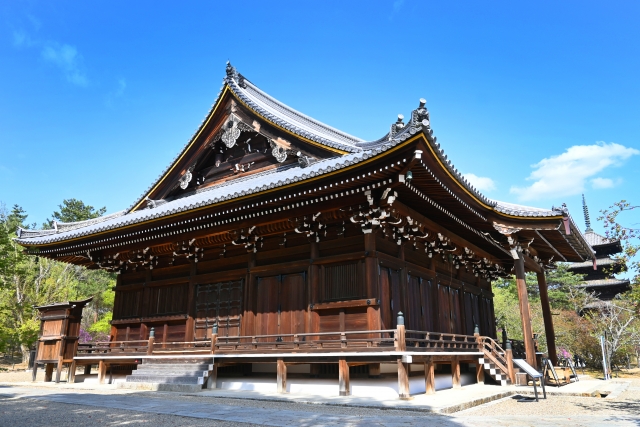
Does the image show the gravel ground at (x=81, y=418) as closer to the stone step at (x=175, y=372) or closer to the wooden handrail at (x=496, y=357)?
the stone step at (x=175, y=372)

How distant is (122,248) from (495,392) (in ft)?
43.9

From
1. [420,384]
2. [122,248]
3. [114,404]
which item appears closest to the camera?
[114,404]

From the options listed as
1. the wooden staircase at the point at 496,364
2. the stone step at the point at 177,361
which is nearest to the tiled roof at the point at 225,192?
the stone step at the point at 177,361

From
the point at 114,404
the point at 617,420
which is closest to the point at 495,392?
the point at 617,420

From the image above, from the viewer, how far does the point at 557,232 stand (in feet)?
50.0

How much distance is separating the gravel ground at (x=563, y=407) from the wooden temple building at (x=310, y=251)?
5.66ft

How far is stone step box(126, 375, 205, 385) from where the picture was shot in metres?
12.5

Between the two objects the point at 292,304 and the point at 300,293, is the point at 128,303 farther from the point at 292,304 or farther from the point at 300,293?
the point at 300,293

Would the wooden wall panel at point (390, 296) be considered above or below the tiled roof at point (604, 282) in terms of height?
below

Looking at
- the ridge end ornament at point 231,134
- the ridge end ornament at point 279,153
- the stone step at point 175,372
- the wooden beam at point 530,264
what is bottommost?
the stone step at point 175,372

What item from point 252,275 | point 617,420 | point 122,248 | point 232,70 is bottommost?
point 617,420

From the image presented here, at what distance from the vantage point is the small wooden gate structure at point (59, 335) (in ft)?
53.1

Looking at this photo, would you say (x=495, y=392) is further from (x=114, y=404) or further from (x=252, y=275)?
(x=114, y=404)

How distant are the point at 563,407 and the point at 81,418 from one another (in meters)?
9.95
